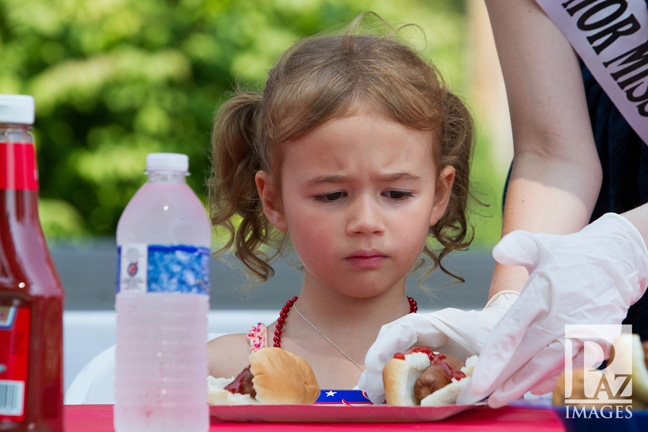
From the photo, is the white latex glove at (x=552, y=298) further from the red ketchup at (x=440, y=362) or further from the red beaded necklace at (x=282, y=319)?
the red beaded necklace at (x=282, y=319)

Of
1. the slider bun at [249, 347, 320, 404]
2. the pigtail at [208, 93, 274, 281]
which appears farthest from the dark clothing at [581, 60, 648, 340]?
the slider bun at [249, 347, 320, 404]

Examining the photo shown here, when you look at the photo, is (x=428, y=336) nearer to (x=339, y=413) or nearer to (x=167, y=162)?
(x=339, y=413)

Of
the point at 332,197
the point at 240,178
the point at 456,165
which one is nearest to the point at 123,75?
the point at 240,178

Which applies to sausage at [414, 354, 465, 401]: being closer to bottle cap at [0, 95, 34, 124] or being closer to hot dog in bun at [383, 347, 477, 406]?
hot dog in bun at [383, 347, 477, 406]

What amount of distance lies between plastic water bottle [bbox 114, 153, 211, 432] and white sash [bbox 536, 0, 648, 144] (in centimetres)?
99

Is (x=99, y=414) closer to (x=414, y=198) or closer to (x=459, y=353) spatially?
(x=459, y=353)

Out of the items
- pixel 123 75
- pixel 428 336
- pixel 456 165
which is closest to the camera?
pixel 428 336

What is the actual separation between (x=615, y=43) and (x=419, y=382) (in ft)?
2.98

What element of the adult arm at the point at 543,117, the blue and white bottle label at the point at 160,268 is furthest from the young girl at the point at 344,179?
the blue and white bottle label at the point at 160,268

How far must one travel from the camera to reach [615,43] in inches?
64.9

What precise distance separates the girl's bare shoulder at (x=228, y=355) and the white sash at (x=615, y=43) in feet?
2.78

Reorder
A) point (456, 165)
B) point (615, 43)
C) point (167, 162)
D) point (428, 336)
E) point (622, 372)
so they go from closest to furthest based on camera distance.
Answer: point (622, 372) → point (167, 162) → point (428, 336) → point (615, 43) → point (456, 165)

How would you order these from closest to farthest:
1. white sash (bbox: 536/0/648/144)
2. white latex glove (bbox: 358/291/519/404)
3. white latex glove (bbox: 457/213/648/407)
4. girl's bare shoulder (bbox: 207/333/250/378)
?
1. white latex glove (bbox: 457/213/648/407)
2. white latex glove (bbox: 358/291/519/404)
3. white sash (bbox: 536/0/648/144)
4. girl's bare shoulder (bbox: 207/333/250/378)

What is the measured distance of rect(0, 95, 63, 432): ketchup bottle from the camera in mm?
748
